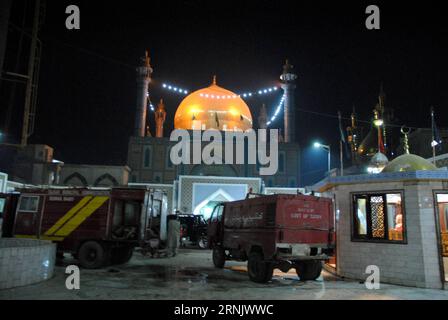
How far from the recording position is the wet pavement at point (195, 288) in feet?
26.9

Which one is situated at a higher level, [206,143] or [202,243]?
[206,143]

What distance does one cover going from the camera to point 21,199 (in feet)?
44.2

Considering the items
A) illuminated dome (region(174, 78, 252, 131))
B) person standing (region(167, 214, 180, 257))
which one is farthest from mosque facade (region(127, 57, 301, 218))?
person standing (region(167, 214, 180, 257))

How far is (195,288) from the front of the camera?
9344mm

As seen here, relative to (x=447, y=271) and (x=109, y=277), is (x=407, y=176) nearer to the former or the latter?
(x=447, y=271)

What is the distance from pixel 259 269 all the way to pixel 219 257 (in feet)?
11.8

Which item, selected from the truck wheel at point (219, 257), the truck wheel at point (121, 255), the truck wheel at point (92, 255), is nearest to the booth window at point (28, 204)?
the truck wheel at point (92, 255)

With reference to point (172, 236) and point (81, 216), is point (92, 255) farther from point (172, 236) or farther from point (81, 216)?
point (172, 236)

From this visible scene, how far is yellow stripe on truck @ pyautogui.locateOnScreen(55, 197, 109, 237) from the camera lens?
42.4 feet

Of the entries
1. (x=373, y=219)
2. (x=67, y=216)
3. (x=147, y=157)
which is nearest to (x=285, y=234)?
(x=373, y=219)

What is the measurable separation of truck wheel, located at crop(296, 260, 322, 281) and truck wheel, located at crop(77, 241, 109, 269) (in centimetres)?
A: 641

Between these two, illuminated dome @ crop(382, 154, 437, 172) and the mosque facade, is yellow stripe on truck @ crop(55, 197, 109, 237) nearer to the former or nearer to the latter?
illuminated dome @ crop(382, 154, 437, 172)
